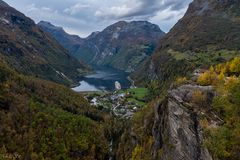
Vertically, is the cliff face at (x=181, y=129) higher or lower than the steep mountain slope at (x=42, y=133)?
higher

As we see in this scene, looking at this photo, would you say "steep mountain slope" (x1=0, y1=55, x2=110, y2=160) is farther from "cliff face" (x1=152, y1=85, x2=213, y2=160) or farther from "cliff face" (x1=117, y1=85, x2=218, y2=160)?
"cliff face" (x1=152, y1=85, x2=213, y2=160)

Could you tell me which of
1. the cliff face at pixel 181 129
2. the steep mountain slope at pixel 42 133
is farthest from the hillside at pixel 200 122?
the steep mountain slope at pixel 42 133

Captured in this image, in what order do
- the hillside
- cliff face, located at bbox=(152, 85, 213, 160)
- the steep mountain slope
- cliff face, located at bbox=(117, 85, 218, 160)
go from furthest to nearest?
the steep mountain slope → cliff face, located at bbox=(117, 85, 218, 160) → cliff face, located at bbox=(152, 85, 213, 160) → the hillside

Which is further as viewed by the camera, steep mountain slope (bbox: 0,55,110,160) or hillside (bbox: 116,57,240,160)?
steep mountain slope (bbox: 0,55,110,160)

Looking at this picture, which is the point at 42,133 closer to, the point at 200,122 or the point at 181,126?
the point at 181,126

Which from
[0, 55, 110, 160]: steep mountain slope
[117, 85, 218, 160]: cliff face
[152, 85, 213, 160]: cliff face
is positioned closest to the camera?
[152, 85, 213, 160]: cliff face

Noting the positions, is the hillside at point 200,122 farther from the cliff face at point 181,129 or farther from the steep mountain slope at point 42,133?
the steep mountain slope at point 42,133

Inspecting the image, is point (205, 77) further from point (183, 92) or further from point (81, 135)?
point (81, 135)

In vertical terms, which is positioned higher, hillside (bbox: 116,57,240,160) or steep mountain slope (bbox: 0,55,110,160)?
hillside (bbox: 116,57,240,160)

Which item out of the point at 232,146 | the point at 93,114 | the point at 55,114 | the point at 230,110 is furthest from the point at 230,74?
the point at 93,114

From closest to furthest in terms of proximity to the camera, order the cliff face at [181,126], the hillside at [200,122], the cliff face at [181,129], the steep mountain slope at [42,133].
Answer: the hillside at [200,122], the cliff face at [181,129], the cliff face at [181,126], the steep mountain slope at [42,133]

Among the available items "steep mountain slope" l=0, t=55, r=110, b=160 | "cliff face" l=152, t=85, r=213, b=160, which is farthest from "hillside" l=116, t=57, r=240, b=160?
"steep mountain slope" l=0, t=55, r=110, b=160
